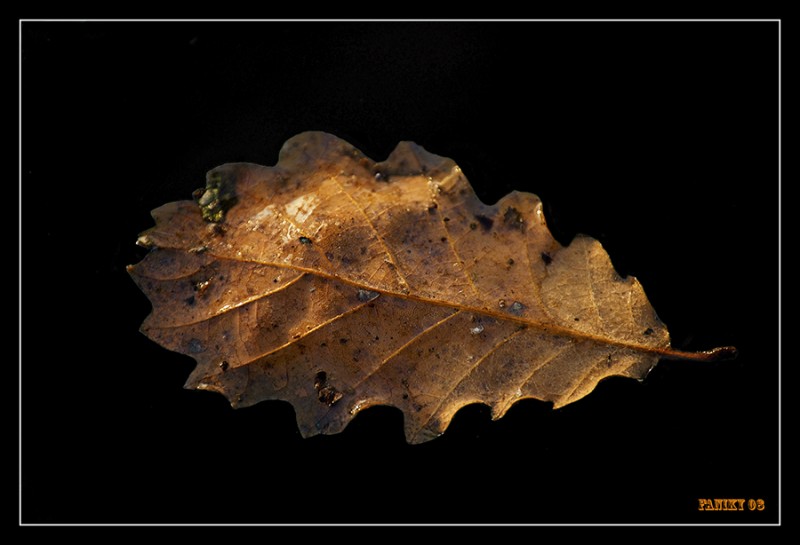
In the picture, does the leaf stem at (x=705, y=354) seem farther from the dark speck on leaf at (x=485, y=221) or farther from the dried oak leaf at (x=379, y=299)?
the dark speck on leaf at (x=485, y=221)

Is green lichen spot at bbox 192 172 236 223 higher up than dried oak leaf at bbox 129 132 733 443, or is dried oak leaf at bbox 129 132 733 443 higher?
green lichen spot at bbox 192 172 236 223

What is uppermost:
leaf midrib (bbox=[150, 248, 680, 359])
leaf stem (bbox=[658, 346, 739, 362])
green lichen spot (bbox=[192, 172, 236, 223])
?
green lichen spot (bbox=[192, 172, 236, 223])

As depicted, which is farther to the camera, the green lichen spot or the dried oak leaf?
the green lichen spot

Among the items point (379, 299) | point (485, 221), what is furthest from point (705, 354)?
point (379, 299)

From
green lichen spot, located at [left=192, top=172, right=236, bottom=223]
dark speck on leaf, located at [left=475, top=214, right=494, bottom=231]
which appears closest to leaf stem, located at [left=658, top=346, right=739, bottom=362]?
dark speck on leaf, located at [left=475, top=214, right=494, bottom=231]

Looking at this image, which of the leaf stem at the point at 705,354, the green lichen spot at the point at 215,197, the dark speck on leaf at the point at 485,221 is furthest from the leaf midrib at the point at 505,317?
the dark speck on leaf at the point at 485,221

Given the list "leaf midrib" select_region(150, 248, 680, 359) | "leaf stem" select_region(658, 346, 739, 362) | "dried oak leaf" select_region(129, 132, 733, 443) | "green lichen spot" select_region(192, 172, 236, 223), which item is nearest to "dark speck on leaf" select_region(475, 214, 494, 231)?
"dried oak leaf" select_region(129, 132, 733, 443)

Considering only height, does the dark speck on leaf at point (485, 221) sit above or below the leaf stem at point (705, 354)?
above

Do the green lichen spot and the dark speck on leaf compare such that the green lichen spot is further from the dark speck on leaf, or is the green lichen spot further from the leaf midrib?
the dark speck on leaf
